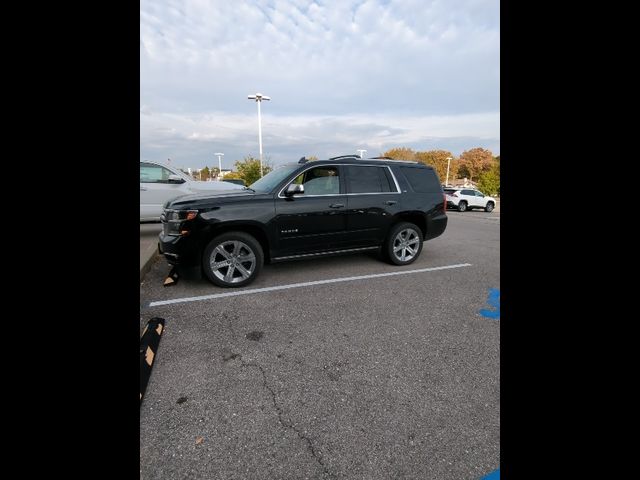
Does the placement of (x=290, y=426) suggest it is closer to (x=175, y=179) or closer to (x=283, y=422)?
(x=283, y=422)

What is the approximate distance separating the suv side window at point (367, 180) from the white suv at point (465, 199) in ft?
57.6

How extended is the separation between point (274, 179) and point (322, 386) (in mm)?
3369

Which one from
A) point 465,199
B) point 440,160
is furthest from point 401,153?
point 465,199

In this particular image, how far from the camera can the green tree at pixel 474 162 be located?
59.6 meters

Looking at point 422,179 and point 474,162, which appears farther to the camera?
point 474,162

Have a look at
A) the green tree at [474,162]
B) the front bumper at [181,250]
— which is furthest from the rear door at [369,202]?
the green tree at [474,162]

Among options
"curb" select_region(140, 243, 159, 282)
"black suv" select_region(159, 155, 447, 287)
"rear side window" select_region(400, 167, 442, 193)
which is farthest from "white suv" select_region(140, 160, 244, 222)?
"rear side window" select_region(400, 167, 442, 193)

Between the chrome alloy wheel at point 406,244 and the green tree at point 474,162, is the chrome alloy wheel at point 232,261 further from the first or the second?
the green tree at point 474,162

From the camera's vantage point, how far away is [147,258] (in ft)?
17.6

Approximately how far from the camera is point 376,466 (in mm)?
1741

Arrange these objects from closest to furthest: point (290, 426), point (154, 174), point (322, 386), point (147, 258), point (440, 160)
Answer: point (290, 426), point (322, 386), point (147, 258), point (154, 174), point (440, 160)

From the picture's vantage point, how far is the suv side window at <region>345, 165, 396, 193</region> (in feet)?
16.9

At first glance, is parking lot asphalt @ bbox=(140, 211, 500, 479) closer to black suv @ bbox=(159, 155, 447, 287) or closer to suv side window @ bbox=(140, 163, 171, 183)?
black suv @ bbox=(159, 155, 447, 287)
